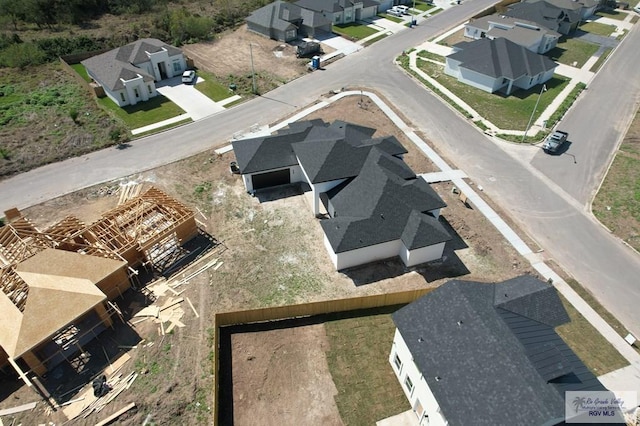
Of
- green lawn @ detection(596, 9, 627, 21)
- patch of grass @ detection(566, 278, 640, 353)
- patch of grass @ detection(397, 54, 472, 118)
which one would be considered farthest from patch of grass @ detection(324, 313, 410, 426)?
green lawn @ detection(596, 9, 627, 21)

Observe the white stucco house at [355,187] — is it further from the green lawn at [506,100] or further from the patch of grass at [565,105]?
the patch of grass at [565,105]

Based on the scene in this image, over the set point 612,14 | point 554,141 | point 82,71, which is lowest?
point 554,141

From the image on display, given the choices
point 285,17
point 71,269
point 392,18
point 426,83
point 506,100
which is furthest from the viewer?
point 392,18

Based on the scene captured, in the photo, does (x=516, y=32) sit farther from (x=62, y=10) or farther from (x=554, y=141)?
(x=62, y=10)

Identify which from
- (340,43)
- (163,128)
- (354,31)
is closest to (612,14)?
(354,31)

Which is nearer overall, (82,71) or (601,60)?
(82,71)

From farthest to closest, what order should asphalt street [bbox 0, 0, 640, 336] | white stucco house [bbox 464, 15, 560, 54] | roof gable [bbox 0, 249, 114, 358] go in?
white stucco house [bbox 464, 15, 560, 54] < asphalt street [bbox 0, 0, 640, 336] < roof gable [bbox 0, 249, 114, 358]

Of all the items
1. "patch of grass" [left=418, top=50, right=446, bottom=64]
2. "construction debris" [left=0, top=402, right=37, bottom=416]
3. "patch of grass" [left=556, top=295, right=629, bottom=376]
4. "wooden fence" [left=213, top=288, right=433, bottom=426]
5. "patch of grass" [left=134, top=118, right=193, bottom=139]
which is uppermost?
"patch of grass" [left=418, top=50, right=446, bottom=64]

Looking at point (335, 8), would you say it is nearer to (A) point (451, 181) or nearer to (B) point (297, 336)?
(A) point (451, 181)

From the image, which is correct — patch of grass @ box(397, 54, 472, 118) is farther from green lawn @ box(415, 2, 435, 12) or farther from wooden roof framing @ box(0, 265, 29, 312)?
wooden roof framing @ box(0, 265, 29, 312)
